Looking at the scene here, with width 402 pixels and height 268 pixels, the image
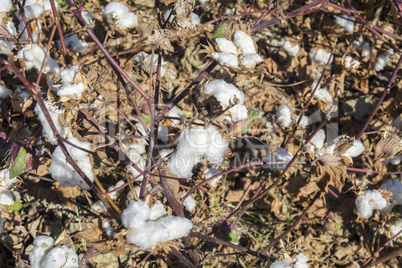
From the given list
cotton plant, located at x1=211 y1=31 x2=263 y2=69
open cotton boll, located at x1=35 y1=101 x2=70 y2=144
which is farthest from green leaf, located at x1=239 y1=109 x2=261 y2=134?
open cotton boll, located at x1=35 y1=101 x2=70 y2=144

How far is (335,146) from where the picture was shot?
134 cm

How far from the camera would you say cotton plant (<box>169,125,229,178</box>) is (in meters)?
1.06

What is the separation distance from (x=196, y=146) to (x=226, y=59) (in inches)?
10.4

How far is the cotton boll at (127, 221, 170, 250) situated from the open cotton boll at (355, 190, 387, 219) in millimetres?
930

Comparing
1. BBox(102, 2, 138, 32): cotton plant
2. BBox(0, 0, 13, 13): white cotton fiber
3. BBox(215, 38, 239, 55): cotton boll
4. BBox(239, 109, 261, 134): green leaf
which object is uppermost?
BBox(0, 0, 13, 13): white cotton fiber

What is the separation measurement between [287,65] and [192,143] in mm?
1449

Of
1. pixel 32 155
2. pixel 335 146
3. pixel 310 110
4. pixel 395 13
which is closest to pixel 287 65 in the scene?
pixel 310 110

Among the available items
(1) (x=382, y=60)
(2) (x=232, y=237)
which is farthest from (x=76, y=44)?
(1) (x=382, y=60)

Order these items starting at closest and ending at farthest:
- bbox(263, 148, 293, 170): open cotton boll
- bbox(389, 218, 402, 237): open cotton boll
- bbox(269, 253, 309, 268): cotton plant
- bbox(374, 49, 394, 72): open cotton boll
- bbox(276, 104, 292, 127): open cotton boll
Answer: bbox(269, 253, 309, 268): cotton plant, bbox(263, 148, 293, 170): open cotton boll, bbox(389, 218, 402, 237): open cotton boll, bbox(276, 104, 292, 127): open cotton boll, bbox(374, 49, 394, 72): open cotton boll

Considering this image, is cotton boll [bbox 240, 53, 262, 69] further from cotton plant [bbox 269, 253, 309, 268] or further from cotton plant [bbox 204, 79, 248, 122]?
cotton plant [bbox 269, 253, 309, 268]

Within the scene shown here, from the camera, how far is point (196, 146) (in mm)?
1073

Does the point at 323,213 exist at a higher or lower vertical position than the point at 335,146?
lower

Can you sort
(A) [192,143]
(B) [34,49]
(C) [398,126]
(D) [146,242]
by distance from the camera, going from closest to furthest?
(D) [146,242], (A) [192,143], (B) [34,49], (C) [398,126]

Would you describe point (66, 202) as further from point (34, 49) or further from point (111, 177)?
point (34, 49)
